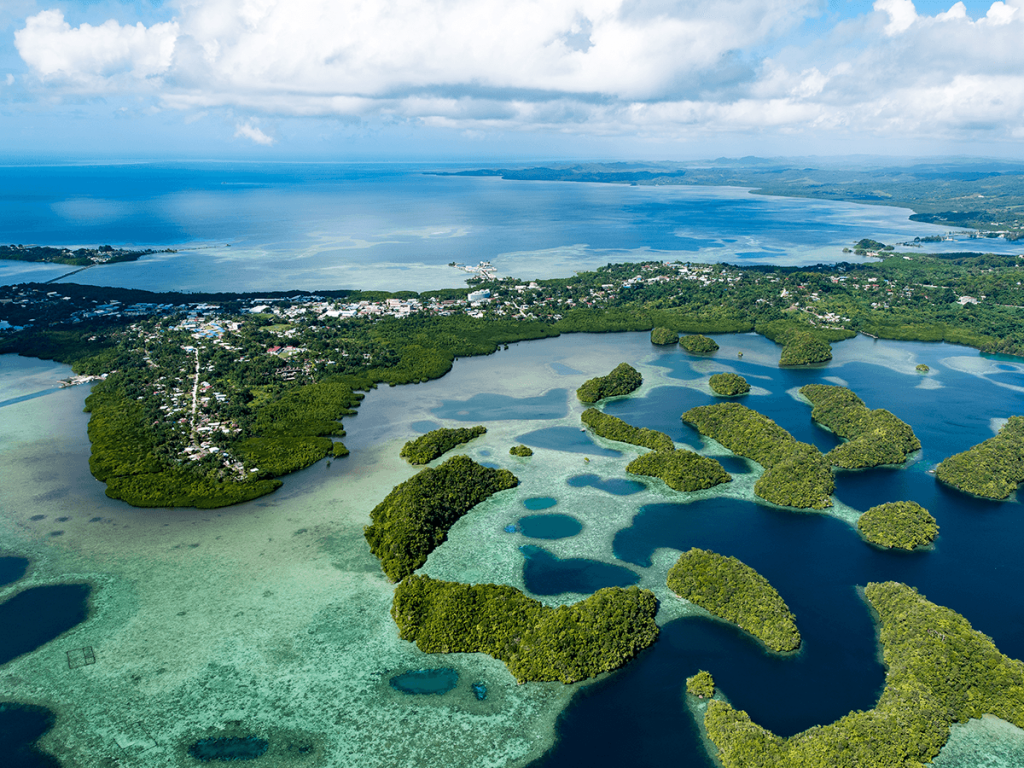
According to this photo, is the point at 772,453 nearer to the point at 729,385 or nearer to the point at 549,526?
the point at 729,385

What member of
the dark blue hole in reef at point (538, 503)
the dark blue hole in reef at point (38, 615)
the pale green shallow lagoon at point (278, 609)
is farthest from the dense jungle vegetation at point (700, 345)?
the dark blue hole in reef at point (38, 615)

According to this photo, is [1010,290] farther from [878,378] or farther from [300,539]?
[300,539]

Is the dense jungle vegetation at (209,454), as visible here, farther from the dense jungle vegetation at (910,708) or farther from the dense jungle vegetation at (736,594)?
the dense jungle vegetation at (910,708)

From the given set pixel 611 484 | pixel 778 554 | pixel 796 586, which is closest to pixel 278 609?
pixel 611 484

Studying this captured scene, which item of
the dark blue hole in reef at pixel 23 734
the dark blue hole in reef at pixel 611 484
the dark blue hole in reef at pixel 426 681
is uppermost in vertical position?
the dark blue hole in reef at pixel 611 484

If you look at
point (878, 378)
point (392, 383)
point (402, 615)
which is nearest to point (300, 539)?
point (402, 615)
